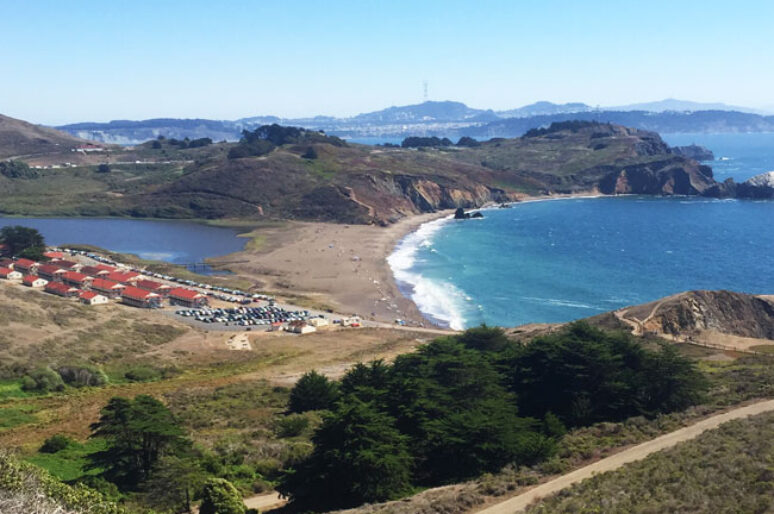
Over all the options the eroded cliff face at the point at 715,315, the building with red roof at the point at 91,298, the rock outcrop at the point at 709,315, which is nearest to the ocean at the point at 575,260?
the rock outcrop at the point at 709,315

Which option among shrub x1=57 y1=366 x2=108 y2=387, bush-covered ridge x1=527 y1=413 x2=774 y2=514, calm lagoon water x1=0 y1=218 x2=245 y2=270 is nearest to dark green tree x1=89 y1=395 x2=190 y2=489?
bush-covered ridge x1=527 y1=413 x2=774 y2=514

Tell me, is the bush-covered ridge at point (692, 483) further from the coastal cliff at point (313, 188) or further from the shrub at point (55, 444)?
the coastal cliff at point (313, 188)

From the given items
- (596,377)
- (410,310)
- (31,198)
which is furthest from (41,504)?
(31,198)

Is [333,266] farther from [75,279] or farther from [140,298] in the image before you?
[75,279]

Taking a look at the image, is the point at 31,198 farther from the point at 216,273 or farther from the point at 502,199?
the point at 502,199

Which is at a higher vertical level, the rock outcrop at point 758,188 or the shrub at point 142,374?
the rock outcrop at point 758,188

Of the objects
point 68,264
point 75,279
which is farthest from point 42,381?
point 68,264
